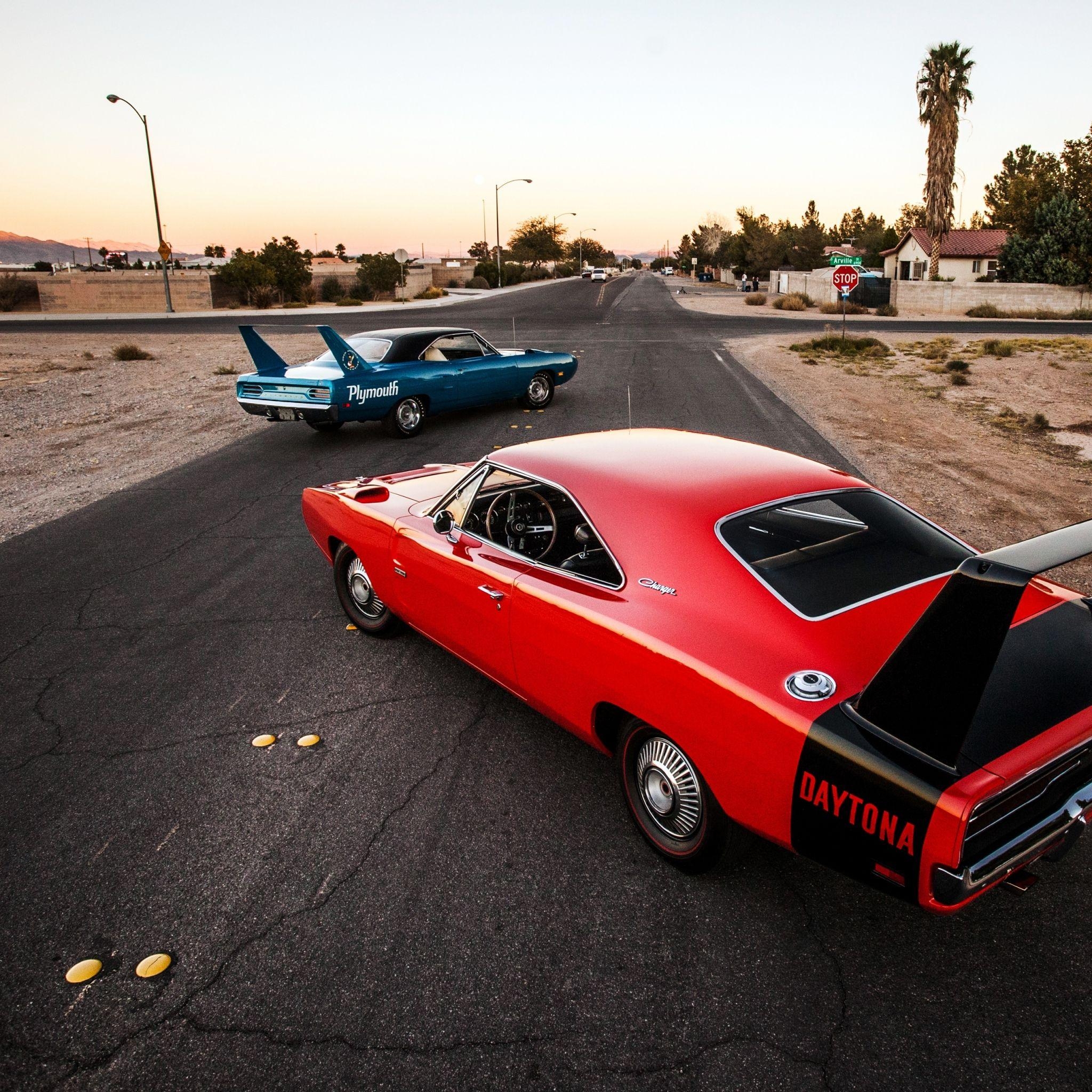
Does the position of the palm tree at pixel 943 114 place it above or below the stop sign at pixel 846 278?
above

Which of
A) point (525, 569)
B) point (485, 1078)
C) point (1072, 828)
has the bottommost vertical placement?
point (485, 1078)

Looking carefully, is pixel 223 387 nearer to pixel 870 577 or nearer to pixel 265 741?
pixel 265 741

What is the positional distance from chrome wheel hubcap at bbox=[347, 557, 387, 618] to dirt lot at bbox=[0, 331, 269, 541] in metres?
4.38

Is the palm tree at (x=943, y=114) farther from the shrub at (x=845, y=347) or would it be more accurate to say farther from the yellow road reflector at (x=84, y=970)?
the yellow road reflector at (x=84, y=970)

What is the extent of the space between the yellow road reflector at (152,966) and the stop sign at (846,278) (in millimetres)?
21075

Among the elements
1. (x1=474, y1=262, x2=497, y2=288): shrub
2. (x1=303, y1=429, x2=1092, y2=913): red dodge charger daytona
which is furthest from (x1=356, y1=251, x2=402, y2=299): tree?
(x1=303, y1=429, x2=1092, y2=913): red dodge charger daytona

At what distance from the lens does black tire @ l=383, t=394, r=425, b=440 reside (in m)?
10.8

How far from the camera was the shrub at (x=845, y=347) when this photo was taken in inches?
866

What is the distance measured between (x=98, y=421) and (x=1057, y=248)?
46.6 m

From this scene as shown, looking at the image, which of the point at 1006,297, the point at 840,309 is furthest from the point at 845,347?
the point at 1006,297

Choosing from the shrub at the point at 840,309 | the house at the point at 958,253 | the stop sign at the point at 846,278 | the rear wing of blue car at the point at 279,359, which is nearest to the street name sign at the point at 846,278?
the stop sign at the point at 846,278

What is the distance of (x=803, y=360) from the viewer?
67.3 feet

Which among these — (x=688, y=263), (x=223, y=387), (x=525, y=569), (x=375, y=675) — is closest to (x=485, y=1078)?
(x=525, y=569)

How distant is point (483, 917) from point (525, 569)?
1.47 meters
